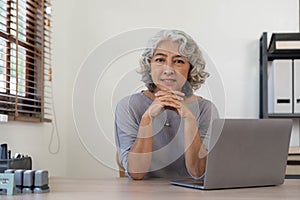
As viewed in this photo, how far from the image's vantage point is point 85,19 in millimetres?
3168

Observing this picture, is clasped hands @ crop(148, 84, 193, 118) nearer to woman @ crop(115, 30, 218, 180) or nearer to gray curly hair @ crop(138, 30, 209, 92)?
woman @ crop(115, 30, 218, 180)

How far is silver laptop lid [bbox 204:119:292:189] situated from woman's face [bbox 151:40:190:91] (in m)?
0.43

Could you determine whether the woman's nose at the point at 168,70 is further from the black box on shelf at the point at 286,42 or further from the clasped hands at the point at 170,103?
the black box on shelf at the point at 286,42

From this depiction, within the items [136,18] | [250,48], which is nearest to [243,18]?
[250,48]

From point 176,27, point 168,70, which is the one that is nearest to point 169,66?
point 168,70

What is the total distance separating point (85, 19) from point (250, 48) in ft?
3.91

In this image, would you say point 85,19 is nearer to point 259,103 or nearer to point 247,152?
point 259,103

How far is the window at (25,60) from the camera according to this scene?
2.17 metres

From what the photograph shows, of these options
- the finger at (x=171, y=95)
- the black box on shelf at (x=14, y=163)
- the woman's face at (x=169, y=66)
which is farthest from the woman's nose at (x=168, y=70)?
the black box on shelf at (x=14, y=163)

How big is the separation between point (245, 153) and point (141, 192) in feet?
1.07

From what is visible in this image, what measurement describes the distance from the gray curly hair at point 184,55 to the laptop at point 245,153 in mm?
510

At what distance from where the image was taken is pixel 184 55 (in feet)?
5.58

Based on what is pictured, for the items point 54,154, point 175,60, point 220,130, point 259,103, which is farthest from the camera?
point 259,103

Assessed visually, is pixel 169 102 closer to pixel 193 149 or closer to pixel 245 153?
pixel 193 149
